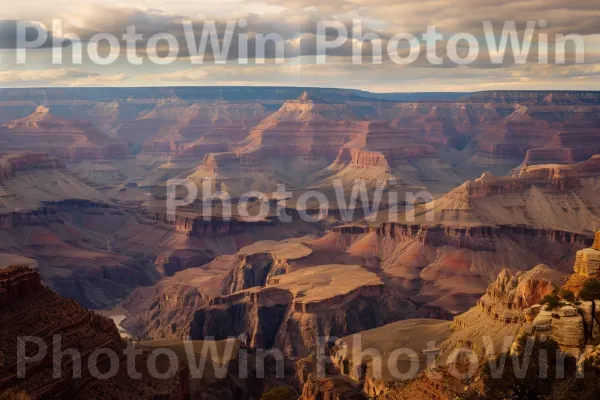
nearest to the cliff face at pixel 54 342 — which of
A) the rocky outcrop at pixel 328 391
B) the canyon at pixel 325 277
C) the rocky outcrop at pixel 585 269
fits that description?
the canyon at pixel 325 277

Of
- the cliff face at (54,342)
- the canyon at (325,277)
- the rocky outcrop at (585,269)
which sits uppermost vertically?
the rocky outcrop at (585,269)

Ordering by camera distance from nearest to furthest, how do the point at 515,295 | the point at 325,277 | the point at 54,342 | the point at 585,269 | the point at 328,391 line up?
the point at 54,342, the point at 585,269, the point at 328,391, the point at 515,295, the point at 325,277

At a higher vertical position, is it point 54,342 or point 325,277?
point 54,342

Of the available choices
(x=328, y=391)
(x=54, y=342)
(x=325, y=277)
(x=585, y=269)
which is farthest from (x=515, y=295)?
(x=325, y=277)

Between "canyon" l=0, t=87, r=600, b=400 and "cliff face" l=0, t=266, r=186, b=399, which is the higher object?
"cliff face" l=0, t=266, r=186, b=399

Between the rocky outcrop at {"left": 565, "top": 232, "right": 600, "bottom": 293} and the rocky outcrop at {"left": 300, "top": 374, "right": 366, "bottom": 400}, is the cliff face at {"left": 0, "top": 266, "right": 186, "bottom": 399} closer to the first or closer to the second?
the rocky outcrop at {"left": 300, "top": 374, "right": 366, "bottom": 400}

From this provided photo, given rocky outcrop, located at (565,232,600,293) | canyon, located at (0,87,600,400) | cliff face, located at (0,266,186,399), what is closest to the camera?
cliff face, located at (0,266,186,399)

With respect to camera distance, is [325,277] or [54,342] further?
[325,277]

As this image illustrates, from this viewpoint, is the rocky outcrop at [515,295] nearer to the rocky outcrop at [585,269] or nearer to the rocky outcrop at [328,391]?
the rocky outcrop at [585,269]

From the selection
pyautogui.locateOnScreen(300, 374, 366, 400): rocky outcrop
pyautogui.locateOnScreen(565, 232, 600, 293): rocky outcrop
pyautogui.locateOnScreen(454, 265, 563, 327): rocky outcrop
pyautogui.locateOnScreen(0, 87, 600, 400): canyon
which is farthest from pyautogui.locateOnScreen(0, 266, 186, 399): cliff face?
pyautogui.locateOnScreen(454, 265, 563, 327): rocky outcrop

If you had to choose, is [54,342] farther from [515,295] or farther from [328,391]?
[515,295]

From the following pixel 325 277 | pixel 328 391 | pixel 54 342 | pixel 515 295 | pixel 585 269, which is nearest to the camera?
pixel 54 342
